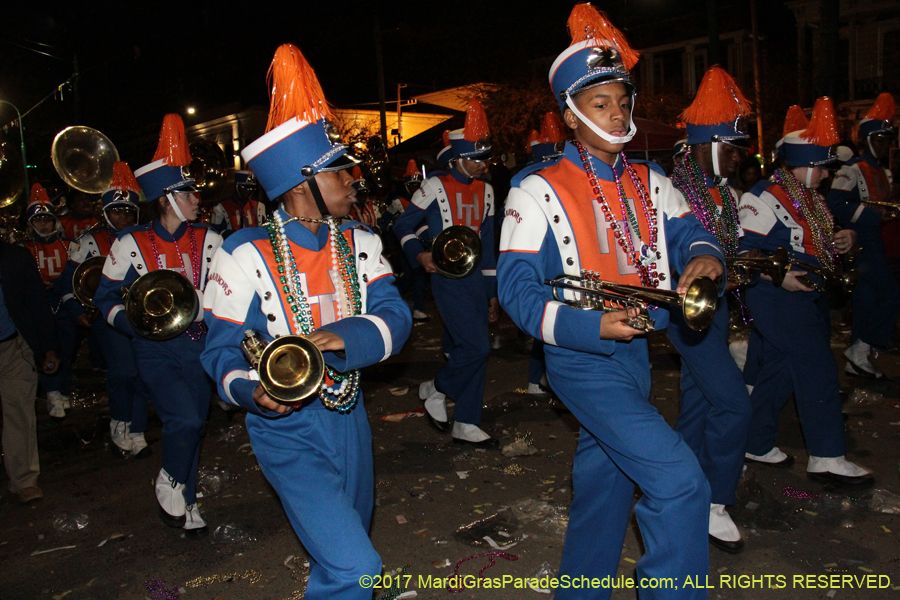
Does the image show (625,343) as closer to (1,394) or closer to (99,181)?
(1,394)

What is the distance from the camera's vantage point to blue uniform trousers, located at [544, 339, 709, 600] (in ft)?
8.77

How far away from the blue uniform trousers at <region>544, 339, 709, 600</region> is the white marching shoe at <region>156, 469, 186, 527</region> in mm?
2859

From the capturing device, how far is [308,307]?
118 inches

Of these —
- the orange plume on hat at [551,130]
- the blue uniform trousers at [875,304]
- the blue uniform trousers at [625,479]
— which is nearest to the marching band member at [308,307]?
the blue uniform trousers at [625,479]

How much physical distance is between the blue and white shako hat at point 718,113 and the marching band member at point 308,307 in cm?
285

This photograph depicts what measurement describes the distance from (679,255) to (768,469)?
2.77m

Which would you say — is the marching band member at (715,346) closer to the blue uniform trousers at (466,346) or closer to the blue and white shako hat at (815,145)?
the blue and white shako hat at (815,145)

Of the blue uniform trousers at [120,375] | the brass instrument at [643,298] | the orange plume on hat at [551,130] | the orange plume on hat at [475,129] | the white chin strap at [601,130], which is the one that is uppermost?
the orange plume on hat at [551,130]

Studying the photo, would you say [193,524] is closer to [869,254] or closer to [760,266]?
[760,266]

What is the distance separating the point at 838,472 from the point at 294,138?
165 inches

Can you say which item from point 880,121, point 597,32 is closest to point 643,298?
point 597,32

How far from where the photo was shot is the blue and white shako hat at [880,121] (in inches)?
309

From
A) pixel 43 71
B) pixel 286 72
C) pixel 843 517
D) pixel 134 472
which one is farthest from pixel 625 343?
pixel 43 71

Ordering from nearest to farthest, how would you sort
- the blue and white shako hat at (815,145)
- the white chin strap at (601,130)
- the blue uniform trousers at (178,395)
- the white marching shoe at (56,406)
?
the white chin strap at (601,130) → the blue uniform trousers at (178,395) → the blue and white shako hat at (815,145) → the white marching shoe at (56,406)
